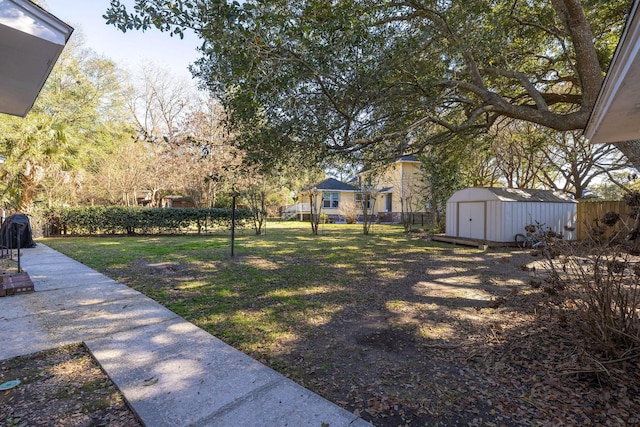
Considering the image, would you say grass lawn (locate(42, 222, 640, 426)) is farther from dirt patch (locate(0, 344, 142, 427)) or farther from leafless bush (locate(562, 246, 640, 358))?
dirt patch (locate(0, 344, 142, 427))

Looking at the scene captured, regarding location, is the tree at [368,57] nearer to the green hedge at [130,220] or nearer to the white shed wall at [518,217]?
the white shed wall at [518,217]

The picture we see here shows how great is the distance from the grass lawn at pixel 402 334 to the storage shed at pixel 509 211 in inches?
194

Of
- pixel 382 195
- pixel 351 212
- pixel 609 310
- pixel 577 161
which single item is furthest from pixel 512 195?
pixel 382 195

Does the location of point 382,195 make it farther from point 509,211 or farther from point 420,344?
point 420,344

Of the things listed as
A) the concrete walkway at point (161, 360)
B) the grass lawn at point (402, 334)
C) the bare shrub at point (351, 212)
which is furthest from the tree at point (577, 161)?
the concrete walkway at point (161, 360)

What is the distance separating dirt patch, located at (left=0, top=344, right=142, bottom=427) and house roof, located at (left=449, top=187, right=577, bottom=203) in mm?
12612

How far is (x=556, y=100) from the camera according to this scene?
278 inches

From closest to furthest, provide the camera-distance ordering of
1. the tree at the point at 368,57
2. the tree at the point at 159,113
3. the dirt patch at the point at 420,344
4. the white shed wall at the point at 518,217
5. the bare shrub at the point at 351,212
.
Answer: the dirt patch at the point at 420,344 → the tree at the point at 368,57 → the white shed wall at the point at 518,217 → the tree at the point at 159,113 → the bare shrub at the point at 351,212

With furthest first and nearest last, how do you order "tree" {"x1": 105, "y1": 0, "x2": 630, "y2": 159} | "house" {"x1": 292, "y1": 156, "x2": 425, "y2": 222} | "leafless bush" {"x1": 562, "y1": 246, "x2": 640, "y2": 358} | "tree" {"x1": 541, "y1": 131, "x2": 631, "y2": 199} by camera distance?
1. "house" {"x1": 292, "y1": 156, "x2": 425, "y2": 222}
2. "tree" {"x1": 541, "y1": 131, "x2": 631, "y2": 199}
3. "tree" {"x1": 105, "y1": 0, "x2": 630, "y2": 159}
4. "leafless bush" {"x1": 562, "y1": 246, "x2": 640, "y2": 358}

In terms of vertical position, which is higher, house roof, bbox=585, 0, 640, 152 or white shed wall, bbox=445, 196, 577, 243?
house roof, bbox=585, 0, 640, 152

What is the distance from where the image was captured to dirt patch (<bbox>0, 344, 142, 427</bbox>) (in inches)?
85.4

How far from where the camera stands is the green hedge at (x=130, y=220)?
46.1ft

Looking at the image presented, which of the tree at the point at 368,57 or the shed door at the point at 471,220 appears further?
the shed door at the point at 471,220

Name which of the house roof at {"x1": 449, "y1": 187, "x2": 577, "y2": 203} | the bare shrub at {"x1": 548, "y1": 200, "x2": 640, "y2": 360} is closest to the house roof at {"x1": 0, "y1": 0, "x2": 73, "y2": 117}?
the bare shrub at {"x1": 548, "y1": 200, "x2": 640, "y2": 360}
